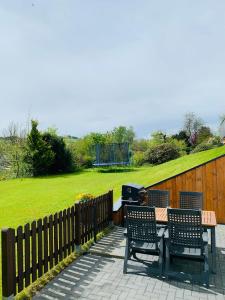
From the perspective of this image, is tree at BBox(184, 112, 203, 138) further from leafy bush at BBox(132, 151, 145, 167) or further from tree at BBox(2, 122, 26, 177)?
tree at BBox(2, 122, 26, 177)

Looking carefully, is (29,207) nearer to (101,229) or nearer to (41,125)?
(101,229)

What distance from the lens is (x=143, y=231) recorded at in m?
4.64

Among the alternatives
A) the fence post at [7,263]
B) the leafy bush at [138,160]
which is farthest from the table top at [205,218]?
the leafy bush at [138,160]

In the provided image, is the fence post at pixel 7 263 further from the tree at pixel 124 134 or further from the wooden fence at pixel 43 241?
the tree at pixel 124 134

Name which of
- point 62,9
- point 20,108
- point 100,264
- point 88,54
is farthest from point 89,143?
point 100,264

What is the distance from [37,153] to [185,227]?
1743cm

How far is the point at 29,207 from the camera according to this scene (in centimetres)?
957

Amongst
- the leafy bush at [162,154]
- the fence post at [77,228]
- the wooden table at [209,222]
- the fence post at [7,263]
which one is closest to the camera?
the fence post at [7,263]

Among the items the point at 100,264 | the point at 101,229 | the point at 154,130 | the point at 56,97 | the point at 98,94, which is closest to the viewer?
the point at 100,264

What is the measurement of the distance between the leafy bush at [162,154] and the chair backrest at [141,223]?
22.4 m

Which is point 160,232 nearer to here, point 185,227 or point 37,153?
point 185,227

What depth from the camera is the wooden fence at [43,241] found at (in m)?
3.59

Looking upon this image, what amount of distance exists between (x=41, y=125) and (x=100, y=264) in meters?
17.9

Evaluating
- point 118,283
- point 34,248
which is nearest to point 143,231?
point 118,283
